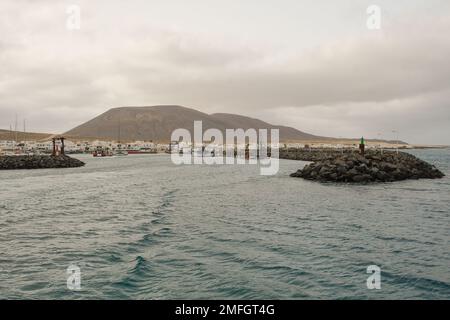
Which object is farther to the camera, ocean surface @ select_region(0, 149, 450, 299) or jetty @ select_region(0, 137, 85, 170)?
jetty @ select_region(0, 137, 85, 170)

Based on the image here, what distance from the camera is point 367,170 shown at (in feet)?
158

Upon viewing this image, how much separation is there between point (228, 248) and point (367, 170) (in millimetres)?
35706

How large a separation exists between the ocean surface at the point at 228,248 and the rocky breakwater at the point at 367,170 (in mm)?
15477

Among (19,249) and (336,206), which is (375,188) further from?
(19,249)

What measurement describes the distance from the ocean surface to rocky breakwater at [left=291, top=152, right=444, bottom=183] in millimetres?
15477

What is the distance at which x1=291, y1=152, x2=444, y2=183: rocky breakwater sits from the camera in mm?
47297

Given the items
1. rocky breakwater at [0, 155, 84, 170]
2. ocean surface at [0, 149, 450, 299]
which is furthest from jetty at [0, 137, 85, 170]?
ocean surface at [0, 149, 450, 299]

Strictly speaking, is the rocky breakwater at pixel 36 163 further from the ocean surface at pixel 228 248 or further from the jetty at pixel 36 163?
the ocean surface at pixel 228 248

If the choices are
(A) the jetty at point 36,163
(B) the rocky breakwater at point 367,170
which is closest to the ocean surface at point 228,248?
(B) the rocky breakwater at point 367,170

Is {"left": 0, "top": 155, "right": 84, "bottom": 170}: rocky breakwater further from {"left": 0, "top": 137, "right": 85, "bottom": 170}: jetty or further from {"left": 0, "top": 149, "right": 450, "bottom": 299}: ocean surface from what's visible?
{"left": 0, "top": 149, "right": 450, "bottom": 299}: ocean surface

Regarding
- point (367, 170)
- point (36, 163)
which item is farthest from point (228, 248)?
point (36, 163)

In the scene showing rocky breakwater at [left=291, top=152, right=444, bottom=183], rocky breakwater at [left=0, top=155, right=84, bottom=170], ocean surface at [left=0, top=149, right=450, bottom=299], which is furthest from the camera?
rocky breakwater at [left=0, top=155, right=84, bottom=170]

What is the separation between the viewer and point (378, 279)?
1286 centimetres
